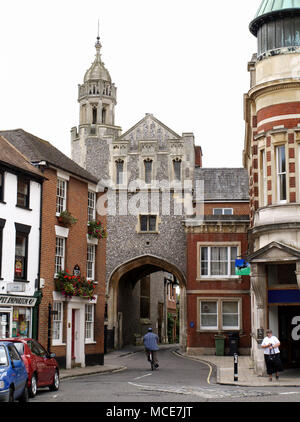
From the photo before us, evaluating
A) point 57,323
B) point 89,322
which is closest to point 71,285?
point 57,323

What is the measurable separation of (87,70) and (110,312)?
19.0m

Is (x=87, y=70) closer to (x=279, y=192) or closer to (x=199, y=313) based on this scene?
(x=199, y=313)

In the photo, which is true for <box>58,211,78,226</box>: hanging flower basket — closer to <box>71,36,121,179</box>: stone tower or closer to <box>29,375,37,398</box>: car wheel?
<box>29,375,37,398</box>: car wheel

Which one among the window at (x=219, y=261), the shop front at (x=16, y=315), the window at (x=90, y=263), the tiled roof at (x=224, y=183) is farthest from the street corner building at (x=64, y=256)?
the tiled roof at (x=224, y=183)

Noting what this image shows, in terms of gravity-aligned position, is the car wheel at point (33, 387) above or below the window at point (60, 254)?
below

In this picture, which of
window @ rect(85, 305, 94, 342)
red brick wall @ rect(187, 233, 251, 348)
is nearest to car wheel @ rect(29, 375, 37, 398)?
window @ rect(85, 305, 94, 342)

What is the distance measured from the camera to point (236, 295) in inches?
1603

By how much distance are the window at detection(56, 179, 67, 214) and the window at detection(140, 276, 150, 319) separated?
28.4 m

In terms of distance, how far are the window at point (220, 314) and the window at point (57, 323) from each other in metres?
14.8

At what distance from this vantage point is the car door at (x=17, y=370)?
1495cm

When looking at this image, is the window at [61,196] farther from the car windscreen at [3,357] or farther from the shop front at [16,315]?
the car windscreen at [3,357]
